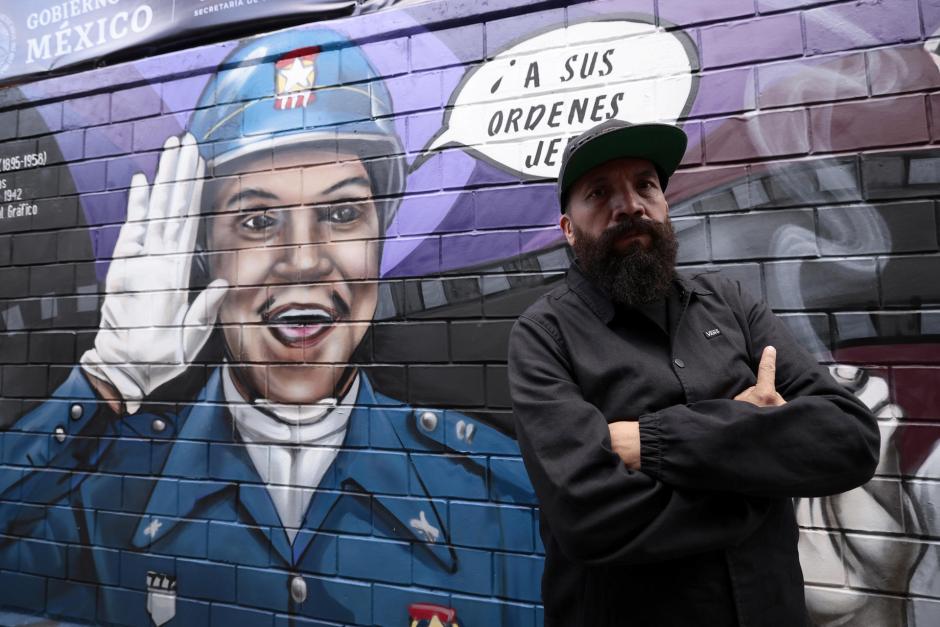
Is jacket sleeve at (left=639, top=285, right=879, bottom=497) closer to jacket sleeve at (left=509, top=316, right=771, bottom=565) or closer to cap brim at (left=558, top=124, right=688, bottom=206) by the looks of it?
jacket sleeve at (left=509, top=316, right=771, bottom=565)

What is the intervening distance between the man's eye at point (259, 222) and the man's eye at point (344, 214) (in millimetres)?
328

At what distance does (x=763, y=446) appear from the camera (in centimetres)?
119

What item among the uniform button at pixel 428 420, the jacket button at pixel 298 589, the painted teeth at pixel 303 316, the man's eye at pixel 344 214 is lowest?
the jacket button at pixel 298 589

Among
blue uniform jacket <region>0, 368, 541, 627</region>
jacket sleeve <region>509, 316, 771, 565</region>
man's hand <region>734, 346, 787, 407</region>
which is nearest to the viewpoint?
jacket sleeve <region>509, 316, 771, 565</region>

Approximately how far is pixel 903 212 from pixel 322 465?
2.62 metres

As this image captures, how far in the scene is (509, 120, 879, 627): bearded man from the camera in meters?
1.19

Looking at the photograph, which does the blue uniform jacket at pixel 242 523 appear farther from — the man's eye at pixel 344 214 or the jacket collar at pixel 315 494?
the man's eye at pixel 344 214

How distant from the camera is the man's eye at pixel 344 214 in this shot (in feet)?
8.70

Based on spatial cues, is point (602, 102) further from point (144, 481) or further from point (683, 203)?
point (144, 481)

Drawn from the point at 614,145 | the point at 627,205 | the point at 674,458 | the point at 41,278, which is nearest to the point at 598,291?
the point at 627,205

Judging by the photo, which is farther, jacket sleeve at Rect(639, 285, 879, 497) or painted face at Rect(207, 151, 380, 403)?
painted face at Rect(207, 151, 380, 403)

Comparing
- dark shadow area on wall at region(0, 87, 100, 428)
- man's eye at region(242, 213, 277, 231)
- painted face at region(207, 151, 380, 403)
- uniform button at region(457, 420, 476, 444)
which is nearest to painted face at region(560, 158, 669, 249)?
uniform button at region(457, 420, 476, 444)

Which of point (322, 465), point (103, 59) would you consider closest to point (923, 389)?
point (322, 465)

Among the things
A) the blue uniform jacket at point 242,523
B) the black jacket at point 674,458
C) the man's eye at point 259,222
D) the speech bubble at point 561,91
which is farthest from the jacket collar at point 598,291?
the man's eye at point 259,222
